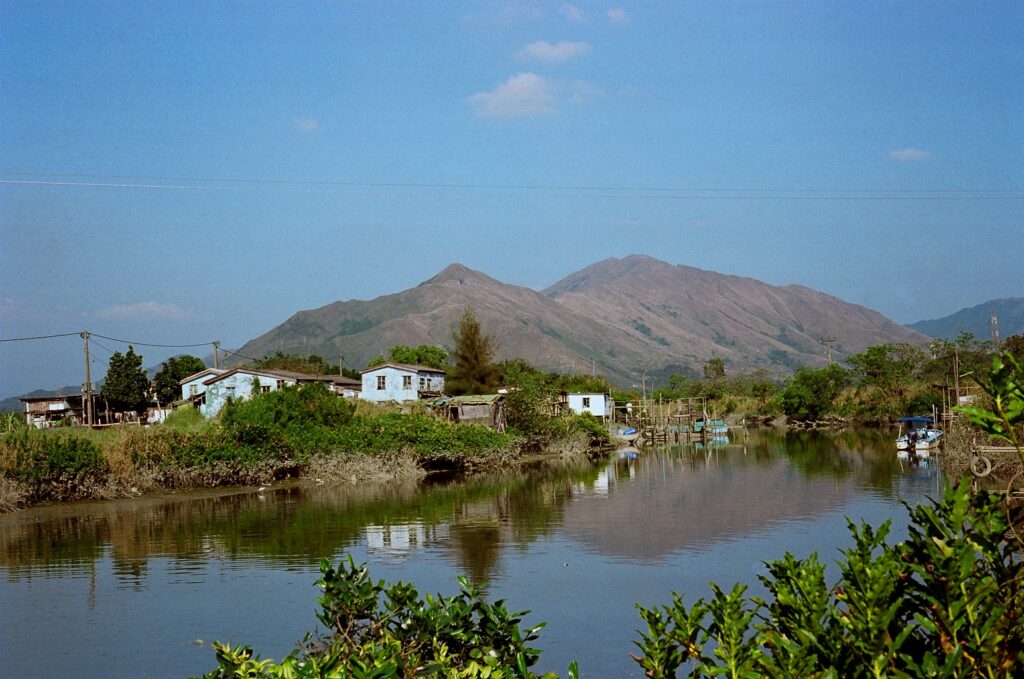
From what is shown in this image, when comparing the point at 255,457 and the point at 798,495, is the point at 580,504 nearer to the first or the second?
the point at 798,495

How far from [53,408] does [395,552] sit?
1859 inches

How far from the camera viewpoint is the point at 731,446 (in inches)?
2618

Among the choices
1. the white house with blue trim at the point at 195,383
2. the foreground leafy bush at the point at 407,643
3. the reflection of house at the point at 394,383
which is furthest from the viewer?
the reflection of house at the point at 394,383

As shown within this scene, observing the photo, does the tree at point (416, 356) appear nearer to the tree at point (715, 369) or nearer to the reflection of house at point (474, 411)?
the reflection of house at point (474, 411)

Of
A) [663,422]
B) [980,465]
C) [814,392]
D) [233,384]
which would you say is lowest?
[980,465]

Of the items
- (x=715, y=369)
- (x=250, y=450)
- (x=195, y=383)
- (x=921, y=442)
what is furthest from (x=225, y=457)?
(x=715, y=369)

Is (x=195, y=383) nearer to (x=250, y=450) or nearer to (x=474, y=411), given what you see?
(x=474, y=411)

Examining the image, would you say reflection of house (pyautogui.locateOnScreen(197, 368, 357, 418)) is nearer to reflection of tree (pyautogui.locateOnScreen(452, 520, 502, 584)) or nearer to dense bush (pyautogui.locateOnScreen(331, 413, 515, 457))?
dense bush (pyautogui.locateOnScreen(331, 413, 515, 457))

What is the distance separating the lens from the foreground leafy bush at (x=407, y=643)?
5.78 metres

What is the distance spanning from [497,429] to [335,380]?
58.8ft

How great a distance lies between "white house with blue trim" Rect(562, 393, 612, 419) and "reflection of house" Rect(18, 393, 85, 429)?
33405 mm

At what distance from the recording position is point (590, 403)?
74875 millimetres

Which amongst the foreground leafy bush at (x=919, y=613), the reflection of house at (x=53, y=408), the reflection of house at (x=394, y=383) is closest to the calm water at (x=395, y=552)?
the foreground leafy bush at (x=919, y=613)

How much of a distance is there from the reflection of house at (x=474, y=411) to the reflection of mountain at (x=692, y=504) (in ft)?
26.6
